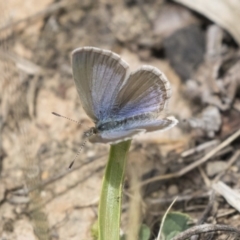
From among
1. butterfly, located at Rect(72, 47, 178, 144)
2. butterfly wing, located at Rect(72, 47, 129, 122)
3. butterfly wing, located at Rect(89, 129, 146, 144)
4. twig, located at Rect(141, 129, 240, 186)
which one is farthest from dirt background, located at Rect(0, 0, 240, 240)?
butterfly wing, located at Rect(72, 47, 129, 122)

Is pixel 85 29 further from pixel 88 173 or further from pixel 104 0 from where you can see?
pixel 88 173

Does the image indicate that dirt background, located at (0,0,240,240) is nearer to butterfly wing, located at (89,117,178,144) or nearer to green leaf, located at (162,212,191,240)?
green leaf, located at (162,212,191,240)

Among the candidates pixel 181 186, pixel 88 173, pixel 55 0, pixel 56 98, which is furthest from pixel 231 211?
pixel 55 0

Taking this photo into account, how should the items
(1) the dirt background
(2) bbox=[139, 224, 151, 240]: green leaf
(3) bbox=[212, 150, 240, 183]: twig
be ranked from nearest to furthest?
1. (2) bbox=[139, 224, 151, 240]: green leaf
2. (1) the dirt background
3. (3) bbox=[212, 150, 240, 183]: twig

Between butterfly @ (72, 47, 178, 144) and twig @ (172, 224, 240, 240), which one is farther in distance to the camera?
butterfly @ (72, 47, 178, 144)

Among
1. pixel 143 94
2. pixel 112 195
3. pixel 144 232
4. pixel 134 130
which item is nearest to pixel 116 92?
pixel 143 94

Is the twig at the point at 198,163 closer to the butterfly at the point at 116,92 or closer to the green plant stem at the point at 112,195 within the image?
the butterfly at the point at 116,92

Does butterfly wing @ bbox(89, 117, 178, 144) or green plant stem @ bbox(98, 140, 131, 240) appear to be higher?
butterfly wing @ bbox(89, 117, 178, 144)
